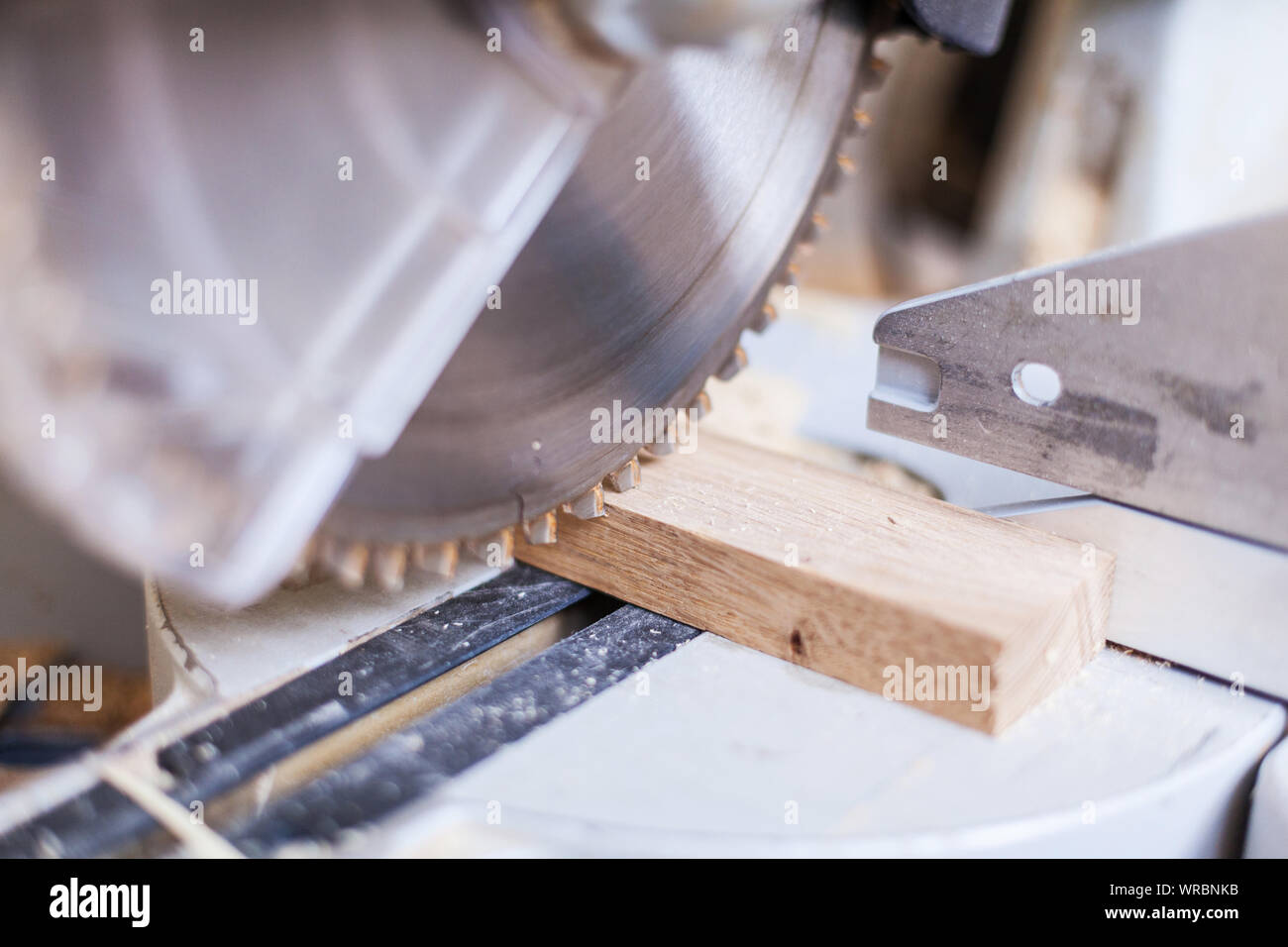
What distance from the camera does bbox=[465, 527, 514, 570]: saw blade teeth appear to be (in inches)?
37.3

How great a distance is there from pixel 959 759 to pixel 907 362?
36 cm

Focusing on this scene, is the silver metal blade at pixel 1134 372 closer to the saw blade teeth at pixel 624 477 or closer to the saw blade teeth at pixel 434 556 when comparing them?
the saw blade teeth at pixel 624 477

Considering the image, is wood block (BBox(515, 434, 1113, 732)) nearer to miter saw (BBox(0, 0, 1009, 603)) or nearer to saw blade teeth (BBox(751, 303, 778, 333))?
saw blade teeth (BBox(751, 303, 778, 333))

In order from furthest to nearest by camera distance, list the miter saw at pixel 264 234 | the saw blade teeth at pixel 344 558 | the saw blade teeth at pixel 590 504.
→ the saw blade teeth at pixel 590 504
the saw blade teeth at pixel 344 558
the miter saw at pixel 264 234

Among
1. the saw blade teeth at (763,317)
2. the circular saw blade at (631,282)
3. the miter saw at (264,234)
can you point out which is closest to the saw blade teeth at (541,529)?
the circular saw blade at (631,282)

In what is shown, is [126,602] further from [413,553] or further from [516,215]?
[516,215]

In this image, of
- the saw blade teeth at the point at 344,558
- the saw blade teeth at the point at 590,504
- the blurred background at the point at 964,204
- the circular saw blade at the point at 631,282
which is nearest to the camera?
the saw blade teeth at the point at 344,558

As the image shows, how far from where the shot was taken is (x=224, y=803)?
0.82m

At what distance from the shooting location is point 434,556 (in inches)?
35.3

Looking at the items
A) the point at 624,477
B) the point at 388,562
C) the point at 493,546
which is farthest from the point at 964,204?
the point at 388,562

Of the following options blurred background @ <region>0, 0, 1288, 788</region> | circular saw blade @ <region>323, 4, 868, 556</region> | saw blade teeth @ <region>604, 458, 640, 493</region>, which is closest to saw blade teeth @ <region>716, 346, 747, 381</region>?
circular saw blade @ <region>323, 4, 868, 556</region>

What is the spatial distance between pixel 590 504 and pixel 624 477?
0.04 meters

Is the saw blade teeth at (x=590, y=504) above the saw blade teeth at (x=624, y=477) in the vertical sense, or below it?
below

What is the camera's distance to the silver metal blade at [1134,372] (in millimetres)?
817
